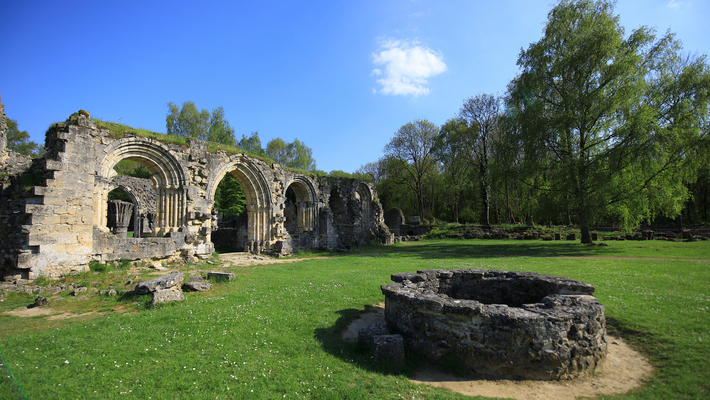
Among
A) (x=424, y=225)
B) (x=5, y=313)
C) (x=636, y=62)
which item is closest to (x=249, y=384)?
(x=5, y=313)

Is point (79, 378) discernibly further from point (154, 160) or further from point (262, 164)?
point (262, 164)

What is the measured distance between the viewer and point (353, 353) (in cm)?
Result: 489

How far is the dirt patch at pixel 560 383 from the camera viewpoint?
3.96 metres

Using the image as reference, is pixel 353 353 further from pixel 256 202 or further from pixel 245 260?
pixel 256 202

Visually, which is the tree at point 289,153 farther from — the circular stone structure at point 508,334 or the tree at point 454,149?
the circular stone structure at point 508,334

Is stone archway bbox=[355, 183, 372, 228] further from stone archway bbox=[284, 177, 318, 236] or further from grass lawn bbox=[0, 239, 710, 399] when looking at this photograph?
grass lawn bbox=[0, 239, 710, 399]

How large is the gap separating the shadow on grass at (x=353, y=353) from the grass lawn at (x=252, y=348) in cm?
2

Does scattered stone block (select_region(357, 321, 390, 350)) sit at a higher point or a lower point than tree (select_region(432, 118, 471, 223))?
lower

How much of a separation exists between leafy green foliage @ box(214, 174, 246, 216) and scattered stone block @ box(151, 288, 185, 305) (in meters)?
28.1

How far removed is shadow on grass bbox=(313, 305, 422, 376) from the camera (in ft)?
14.6

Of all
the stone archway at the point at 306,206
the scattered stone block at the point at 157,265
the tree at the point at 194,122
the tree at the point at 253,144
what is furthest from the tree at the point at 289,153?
the scattered stone block at the point at 157,265

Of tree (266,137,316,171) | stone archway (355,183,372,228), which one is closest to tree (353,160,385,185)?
tree (266,137,316,171)

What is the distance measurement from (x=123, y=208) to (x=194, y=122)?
2099 centimetres

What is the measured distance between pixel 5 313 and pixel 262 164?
40.6 ft
